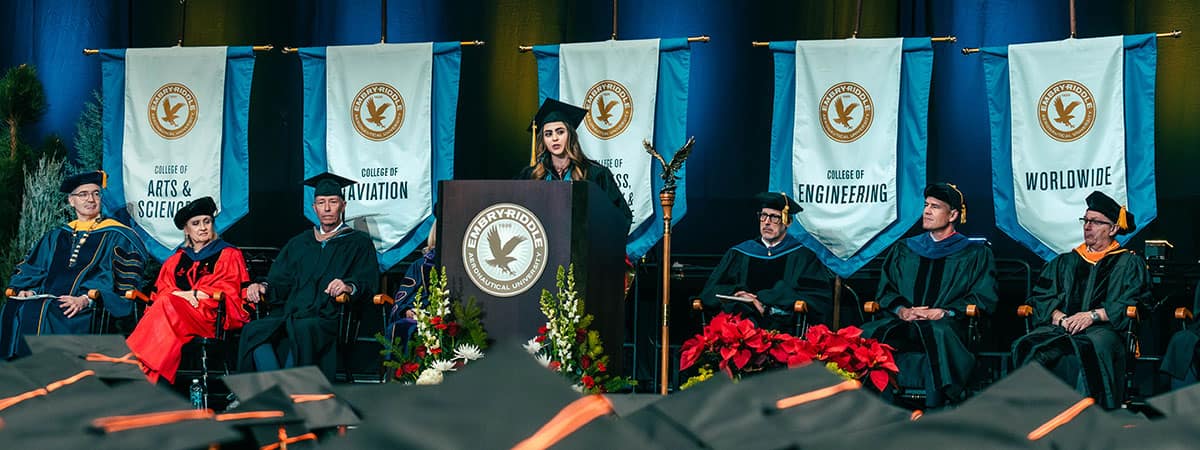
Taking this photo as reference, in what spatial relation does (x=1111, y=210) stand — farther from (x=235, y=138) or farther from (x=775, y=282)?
(x=235, y=138)

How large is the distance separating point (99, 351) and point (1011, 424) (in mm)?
801

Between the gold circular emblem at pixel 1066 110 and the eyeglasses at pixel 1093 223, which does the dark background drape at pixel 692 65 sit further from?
the eyeglasses at pixel 1093 223

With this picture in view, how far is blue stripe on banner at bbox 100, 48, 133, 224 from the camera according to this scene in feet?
24.7

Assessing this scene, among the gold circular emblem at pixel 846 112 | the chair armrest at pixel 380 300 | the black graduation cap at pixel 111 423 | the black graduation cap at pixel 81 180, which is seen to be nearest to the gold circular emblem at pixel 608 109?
the gold circular emblem at pixel 846 112

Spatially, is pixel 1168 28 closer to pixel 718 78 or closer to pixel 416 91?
pixel 718 78

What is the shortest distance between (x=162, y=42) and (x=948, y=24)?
18.8ft

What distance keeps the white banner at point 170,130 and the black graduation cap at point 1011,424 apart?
7160mm

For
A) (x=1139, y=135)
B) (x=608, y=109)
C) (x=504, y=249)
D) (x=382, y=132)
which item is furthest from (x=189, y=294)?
(x=1139, y=135)

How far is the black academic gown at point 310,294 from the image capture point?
238 inches

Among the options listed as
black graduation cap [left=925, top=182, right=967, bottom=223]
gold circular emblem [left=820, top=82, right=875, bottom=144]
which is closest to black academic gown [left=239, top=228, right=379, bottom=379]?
gold circular emblem [left=820, top=82, right=875, bottom=144]

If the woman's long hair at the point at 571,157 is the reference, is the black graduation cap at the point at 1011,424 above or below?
below

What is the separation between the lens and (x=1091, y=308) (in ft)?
19.4

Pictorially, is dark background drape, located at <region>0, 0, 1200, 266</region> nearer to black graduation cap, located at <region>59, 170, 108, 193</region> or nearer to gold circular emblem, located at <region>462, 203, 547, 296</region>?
black graduation cap, located at <region>59, 170, 108, 193</region>

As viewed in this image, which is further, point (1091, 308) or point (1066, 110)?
point (1066, 110)
